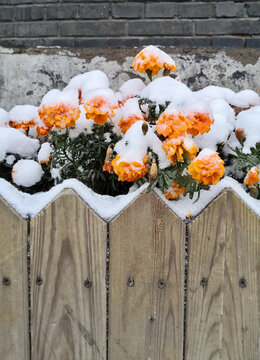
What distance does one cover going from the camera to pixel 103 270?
995mm

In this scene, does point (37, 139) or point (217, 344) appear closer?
point (217, 344)

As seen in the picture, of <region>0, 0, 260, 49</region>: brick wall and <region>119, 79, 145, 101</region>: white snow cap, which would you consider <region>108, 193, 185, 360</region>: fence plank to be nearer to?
<region>119, 79, 145, 101</region>: white snow cap

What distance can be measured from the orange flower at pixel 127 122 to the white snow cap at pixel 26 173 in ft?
1.01

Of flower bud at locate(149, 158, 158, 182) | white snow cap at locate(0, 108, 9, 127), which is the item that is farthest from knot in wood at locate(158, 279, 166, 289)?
white snow cap at locate(0, 108, 9, 127)

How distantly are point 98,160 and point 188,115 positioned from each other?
1.04 feet

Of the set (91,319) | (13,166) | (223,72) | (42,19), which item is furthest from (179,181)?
(42,19)

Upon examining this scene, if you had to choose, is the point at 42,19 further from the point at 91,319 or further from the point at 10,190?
the point at 91,319

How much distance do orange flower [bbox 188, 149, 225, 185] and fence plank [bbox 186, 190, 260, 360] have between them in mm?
101

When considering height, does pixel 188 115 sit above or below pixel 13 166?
above

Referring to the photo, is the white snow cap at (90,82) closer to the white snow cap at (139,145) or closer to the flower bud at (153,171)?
the white snow cap at (139,145)

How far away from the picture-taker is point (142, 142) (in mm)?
977

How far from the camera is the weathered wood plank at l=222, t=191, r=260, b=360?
0.96 meters

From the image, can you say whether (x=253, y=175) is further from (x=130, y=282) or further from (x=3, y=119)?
(x=3, y=119)

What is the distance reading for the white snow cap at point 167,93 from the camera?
1035 millimetres
